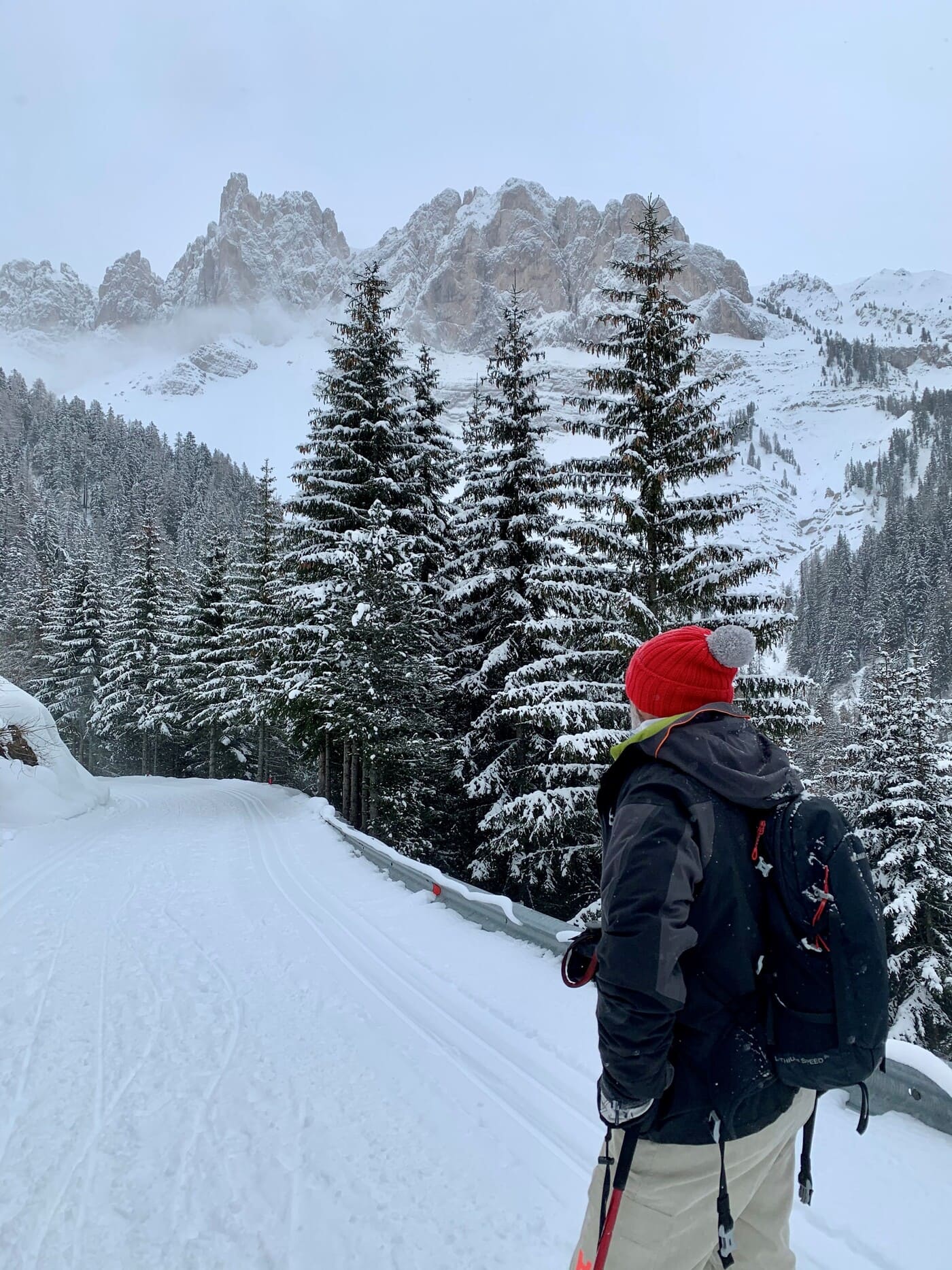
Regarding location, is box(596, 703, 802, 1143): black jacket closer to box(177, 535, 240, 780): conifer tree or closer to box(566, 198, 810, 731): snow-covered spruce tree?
box(566, 198, 810, 731): snow-covered spruce tree

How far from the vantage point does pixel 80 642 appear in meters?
35.6

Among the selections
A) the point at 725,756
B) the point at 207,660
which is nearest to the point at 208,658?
the point at 207,660

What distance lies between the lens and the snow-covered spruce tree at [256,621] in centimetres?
2222

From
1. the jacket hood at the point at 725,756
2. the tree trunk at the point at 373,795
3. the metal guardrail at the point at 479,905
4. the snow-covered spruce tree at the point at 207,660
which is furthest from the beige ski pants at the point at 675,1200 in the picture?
the snow-covered spruce tree at the point at 207,660

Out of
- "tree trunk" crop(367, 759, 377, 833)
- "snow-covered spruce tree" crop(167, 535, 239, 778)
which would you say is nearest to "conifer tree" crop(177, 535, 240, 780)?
"snow-covered spruce tree" crop(167, 535, 239, 778)

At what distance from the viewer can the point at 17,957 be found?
20.4 feet

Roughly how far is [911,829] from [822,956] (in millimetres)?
16381

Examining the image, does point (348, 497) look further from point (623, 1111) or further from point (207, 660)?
point (623, 1111)

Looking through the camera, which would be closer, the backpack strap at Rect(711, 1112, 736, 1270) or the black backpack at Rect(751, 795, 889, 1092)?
the black backpack at Rect(751, 795, 889, 1092)

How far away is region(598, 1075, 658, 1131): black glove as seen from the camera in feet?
5.57

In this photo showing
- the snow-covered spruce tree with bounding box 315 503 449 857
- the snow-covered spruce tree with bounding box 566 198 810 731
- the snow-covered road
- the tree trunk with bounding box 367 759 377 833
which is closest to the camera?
the snow-covered road

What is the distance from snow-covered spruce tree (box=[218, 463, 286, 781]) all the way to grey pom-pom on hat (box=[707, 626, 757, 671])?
1923 centimetres

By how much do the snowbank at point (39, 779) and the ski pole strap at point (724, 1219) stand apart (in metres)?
14.2

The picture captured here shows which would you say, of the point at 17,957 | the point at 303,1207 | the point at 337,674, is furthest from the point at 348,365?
the point at 303,1207
